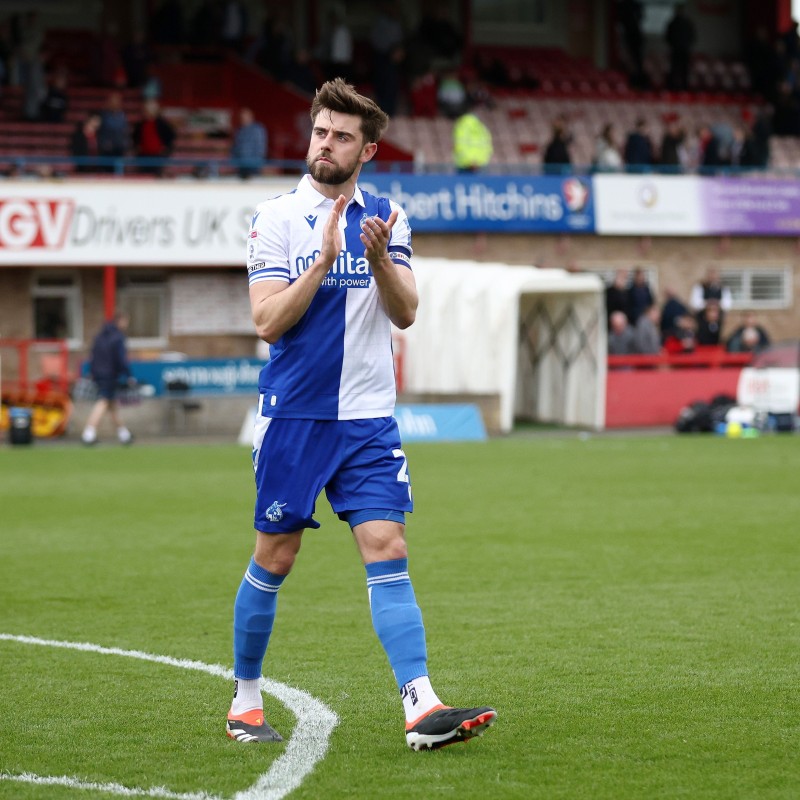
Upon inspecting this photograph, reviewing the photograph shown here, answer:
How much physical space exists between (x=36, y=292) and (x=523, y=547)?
67.0 feet

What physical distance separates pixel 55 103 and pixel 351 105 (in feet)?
86.3

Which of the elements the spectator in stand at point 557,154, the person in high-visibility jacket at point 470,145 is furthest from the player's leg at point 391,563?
the spectator in stand at point 557,154

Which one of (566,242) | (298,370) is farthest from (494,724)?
(566,242)

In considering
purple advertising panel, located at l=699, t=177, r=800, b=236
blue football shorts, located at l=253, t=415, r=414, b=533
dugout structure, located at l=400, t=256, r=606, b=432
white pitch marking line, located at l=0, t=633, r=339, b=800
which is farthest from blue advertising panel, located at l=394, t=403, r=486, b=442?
blue football shorts, located at l=253, t=415, r=414, b=533

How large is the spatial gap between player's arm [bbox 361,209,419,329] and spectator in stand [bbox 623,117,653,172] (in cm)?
2837

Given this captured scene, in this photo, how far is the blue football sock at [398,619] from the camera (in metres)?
5.37

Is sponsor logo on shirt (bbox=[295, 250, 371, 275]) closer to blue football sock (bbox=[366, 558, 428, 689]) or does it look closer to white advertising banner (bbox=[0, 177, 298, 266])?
blue football sock (bbox=[366, 558, 428, 689])

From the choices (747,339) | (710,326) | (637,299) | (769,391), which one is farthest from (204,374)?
(747,339)

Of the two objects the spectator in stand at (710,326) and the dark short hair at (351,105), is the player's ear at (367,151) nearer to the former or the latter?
the dark short hair at (351,105)

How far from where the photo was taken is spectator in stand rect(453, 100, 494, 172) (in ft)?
105

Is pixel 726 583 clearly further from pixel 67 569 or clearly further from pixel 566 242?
pixel 566 242

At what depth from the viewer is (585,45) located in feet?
138

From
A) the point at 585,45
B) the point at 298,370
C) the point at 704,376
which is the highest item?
the point at 585,45

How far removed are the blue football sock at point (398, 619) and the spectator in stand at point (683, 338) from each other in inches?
913
